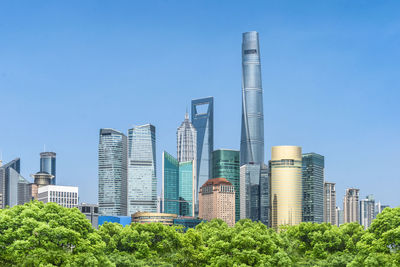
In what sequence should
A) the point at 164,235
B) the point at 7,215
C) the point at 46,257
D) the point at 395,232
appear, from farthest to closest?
the point at 164,235
the point at 395,232
the point at 7,215
the point at 46,257

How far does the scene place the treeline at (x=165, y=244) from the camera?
70.3 m

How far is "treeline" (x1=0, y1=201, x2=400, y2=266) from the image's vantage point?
7031 cm

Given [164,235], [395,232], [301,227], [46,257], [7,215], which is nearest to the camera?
[46,257]

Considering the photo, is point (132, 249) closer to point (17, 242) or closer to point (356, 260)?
point (17, 242)

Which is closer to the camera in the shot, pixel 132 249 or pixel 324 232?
pixel 132 249

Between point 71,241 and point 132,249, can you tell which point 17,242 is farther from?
point 132,249

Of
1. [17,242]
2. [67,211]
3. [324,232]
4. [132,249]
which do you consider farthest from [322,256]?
[17,242]

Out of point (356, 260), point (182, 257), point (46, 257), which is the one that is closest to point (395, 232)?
point (356, 260)

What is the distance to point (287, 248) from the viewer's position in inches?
4038

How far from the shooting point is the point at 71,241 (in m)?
72.6

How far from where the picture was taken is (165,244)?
98500 mm

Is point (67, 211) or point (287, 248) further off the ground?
point (67, 211)

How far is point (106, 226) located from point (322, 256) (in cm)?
3634

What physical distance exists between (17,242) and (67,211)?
8.12m
